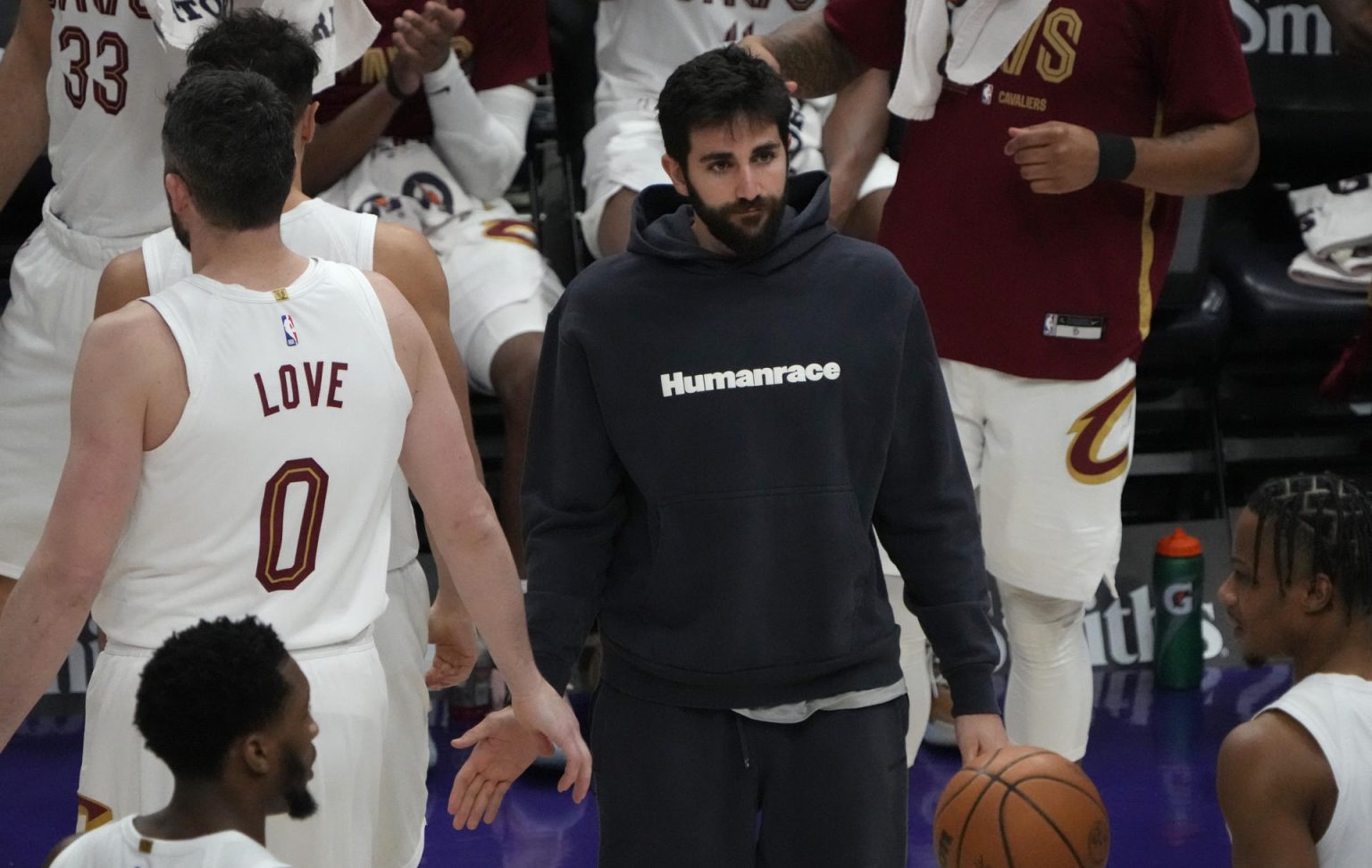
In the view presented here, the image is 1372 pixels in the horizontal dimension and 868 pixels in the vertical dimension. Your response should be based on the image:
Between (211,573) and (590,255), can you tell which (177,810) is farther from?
(590,255)

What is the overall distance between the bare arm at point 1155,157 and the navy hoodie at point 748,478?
105 cm

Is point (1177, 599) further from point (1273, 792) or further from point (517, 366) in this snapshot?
point (1273, 792)

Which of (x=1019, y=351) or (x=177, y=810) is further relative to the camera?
(x=1019, y=351)

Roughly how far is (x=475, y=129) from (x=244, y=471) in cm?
312

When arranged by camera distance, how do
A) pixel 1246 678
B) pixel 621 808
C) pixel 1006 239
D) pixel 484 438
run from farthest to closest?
1. pixel 484 438
2. pixel 1246 678
3. pixel 1006 239
4. pixel 621 808

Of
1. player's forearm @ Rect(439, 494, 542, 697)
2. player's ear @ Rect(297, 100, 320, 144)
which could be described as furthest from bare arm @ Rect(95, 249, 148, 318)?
player's forearm @ Rect(439, 494, 542, 697)

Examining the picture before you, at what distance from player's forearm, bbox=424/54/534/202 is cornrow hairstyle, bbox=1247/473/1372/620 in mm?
3414

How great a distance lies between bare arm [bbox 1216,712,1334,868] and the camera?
2.83 metres

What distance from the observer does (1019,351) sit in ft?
15.5

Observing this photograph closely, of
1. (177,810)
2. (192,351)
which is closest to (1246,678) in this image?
(192,351)

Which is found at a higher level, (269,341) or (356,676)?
(269,341)

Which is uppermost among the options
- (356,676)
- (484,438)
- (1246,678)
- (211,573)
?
(211,573)

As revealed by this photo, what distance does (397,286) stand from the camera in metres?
3.76

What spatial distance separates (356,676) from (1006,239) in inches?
86.0
